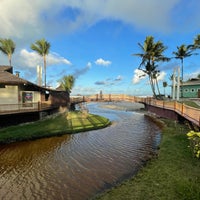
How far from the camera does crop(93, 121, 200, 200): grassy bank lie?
6.28 m

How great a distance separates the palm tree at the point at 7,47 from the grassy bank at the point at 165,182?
1698 inches

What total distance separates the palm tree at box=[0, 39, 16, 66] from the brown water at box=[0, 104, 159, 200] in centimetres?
3448

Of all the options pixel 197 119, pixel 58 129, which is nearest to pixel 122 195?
pixel 197 119

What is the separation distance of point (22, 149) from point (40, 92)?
12392 millimetres

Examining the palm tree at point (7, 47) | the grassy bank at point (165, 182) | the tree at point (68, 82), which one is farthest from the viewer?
the tree at point (68, 82)

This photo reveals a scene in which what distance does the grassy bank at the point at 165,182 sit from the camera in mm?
6275

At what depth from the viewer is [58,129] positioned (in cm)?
→ 1930

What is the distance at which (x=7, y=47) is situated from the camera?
43.3m

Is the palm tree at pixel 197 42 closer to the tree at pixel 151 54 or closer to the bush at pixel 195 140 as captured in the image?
the tree at pixel 151 54

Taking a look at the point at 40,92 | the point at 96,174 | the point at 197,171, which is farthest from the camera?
the point at 40,92

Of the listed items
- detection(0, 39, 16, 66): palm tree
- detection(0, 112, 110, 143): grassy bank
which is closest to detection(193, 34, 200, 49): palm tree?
detection(0, 112, 110, 143): grassy bank

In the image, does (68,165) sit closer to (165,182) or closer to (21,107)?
(165,182)

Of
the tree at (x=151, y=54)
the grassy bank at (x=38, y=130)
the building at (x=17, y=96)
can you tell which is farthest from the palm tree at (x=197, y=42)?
the building at (x=17, y=96)

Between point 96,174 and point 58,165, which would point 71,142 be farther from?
point 96,174
